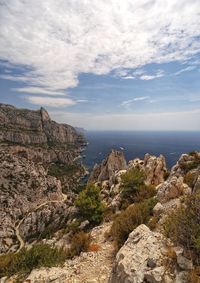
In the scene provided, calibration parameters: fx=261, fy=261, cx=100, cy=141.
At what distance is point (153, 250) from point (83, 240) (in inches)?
232

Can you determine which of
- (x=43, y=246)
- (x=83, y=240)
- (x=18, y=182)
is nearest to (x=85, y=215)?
(x=83, y=240)

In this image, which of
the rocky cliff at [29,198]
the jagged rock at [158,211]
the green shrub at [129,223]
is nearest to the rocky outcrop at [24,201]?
the rocky cliff at [29,198]

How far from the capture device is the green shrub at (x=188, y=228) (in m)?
7.27

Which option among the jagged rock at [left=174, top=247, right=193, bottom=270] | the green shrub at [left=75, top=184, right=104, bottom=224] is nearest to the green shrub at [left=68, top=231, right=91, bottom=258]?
the jagged rock at [left=174, top=247, right=193, bottom=270]

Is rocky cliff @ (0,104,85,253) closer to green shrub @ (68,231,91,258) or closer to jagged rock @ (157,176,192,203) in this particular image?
jagged rock @ (157,176,192,203)

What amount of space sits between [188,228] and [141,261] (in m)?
1.69

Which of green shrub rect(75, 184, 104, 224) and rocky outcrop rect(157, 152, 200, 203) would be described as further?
green shrub rect(75, 184, 104, 224)

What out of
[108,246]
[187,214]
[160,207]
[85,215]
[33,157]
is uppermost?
[187,214]

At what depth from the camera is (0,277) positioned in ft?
37.1

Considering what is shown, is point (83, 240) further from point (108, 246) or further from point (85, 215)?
point (85, 215)

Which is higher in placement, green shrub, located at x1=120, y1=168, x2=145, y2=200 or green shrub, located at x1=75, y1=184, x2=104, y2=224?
green shrub, located at x1=120, y1=168, x2=145, y2=200

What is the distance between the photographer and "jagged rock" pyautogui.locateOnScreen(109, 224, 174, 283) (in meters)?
6.99

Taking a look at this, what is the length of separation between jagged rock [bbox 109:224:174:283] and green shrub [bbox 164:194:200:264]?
2.00ft

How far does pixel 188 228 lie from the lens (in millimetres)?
7680
